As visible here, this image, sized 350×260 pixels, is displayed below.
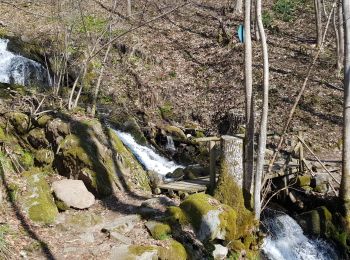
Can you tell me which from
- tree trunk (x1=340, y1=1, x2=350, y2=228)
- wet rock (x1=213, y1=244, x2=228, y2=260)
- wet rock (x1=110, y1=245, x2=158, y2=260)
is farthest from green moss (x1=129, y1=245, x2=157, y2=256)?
tree trunk (x1=340, y1=1, x2=350, y2=228)

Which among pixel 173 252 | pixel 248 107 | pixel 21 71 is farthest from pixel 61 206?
pixel 21 71

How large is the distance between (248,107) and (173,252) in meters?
3.17

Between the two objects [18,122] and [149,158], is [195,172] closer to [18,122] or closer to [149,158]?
[149,158]

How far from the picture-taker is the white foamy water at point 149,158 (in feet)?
43.6

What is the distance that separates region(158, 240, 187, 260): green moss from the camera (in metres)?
6.93

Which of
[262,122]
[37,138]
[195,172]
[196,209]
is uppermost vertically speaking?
[262,122]

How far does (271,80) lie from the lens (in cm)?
1802

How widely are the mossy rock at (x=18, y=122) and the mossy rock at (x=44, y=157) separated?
881 mm

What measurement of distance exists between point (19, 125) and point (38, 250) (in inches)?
184

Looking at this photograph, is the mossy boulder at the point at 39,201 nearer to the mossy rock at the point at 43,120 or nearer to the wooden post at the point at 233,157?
the mossy rock at the point at 43,120

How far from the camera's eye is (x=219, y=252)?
782 cm

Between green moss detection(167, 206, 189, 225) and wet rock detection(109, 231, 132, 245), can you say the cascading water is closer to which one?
green moss detection(167, 206, 189, 225)

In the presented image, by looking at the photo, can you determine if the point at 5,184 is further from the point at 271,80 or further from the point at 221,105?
the point at 271,80

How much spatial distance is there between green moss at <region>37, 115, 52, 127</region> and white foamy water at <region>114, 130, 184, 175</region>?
3.67m
